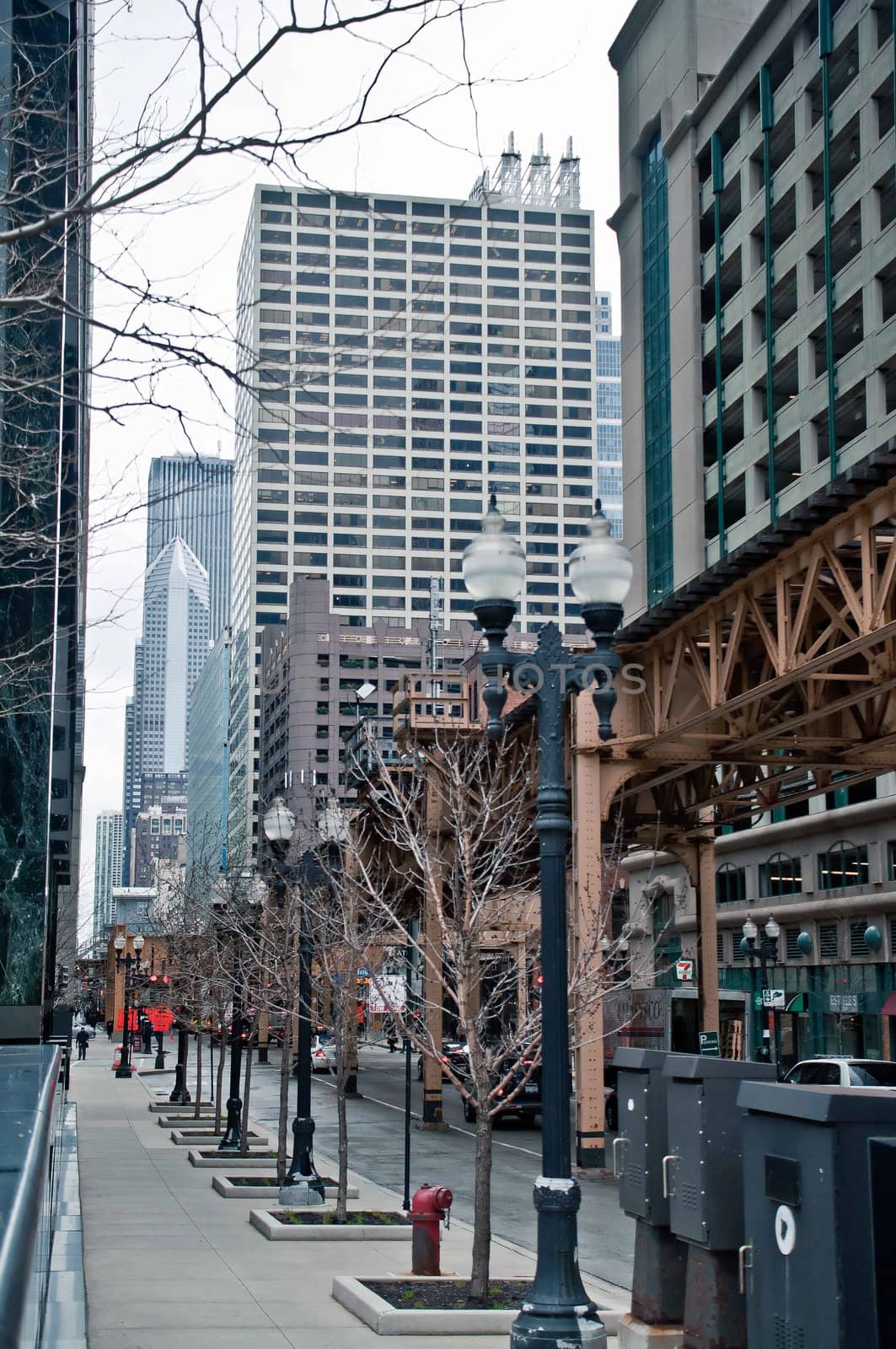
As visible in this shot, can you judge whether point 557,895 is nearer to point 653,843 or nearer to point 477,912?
point 477,912

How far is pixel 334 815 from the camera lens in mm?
21328

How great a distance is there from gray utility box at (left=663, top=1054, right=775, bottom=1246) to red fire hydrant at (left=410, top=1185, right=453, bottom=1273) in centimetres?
467

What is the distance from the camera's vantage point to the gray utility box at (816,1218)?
6.12 metres

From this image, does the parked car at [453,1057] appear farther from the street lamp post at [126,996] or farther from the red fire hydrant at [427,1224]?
the street lamp post at [126,996]

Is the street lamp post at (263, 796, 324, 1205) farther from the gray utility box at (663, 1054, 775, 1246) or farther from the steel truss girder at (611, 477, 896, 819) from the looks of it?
the gray utility box at (663, 1054, 775, 1246)

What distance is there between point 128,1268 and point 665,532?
50012mm

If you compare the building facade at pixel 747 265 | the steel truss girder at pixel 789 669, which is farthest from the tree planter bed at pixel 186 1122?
the building facade at pixel 747 265

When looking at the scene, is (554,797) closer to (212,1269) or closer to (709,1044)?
(212,1269)

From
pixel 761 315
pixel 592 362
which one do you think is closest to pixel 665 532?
pixel 761 315

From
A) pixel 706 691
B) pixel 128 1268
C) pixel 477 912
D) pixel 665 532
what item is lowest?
pixel 128 1268

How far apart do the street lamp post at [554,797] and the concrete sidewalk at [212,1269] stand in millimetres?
3124

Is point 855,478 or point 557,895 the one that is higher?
point 855,478

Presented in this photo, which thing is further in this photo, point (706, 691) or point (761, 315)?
point (761, 315)

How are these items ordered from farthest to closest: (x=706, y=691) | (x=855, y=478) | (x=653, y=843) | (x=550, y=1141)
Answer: (x=653, y=843)
(x=706, y=691)
(x=855, y=478)
(x=550, y=1141)
